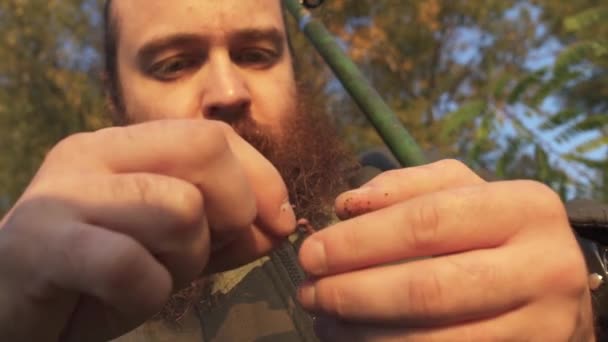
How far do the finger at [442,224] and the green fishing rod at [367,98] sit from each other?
474 millimetres

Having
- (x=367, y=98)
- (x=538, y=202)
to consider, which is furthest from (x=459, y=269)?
(x=367, y=98)

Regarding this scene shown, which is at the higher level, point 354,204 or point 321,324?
point 354,204

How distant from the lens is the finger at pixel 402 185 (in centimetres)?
81

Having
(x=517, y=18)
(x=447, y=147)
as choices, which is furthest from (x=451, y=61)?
(x=447, y=147)

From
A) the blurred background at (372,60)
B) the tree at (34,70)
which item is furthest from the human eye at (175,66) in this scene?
the tree at (34,70)

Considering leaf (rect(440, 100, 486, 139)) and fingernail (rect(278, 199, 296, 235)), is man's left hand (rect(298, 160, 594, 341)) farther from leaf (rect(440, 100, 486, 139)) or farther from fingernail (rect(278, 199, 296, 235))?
leaf (rect(440, 100, 486, 139))

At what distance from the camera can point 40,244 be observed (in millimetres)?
640

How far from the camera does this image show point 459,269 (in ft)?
2.32

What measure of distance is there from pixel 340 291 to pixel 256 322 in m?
0.74

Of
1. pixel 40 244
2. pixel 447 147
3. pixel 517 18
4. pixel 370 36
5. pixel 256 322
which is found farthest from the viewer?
pixel 517 18

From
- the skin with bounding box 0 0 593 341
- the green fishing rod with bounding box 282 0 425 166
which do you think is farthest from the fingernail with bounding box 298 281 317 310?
the green fishing rod with bounding box 282 0 425 166

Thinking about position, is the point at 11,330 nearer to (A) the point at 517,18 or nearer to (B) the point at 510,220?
(B) the point at 510,220

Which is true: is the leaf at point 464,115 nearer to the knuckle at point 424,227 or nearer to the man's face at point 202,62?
the man's face at point 202,62

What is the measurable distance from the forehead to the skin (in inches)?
45.2
